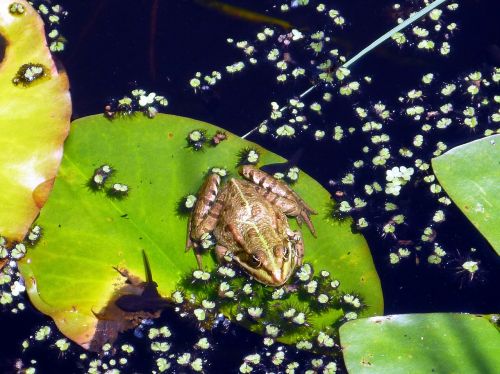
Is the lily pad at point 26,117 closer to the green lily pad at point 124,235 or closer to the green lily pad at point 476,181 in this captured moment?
the green lily pad at point 124,235

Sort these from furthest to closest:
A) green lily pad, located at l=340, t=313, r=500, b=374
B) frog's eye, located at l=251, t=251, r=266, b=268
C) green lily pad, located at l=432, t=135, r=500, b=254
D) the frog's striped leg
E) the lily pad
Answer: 1. the frog's striped leg
2. frog's eye, located at l=251, t=251, r=266, b=268
3. the lily pad
4. green lily pad, located at l=432, t=135, r=500, b=254
5. green lily pad, located at l=340, t=313, r=500, b=374

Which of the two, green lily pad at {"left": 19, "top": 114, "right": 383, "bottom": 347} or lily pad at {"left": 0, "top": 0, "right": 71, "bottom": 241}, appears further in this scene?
green lily pad at {"left": 19, "top": 114, "right": 383, "bottom": 347}

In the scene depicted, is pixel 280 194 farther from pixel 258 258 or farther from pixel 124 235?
pixel 124 235

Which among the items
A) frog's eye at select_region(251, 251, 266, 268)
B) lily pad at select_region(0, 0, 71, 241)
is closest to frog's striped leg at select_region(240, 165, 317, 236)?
frog's eye at select_region(251, 251, 266, 268)

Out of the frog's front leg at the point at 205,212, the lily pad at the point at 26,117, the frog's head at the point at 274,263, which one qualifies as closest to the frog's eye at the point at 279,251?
the frog's head at the point at 274,263

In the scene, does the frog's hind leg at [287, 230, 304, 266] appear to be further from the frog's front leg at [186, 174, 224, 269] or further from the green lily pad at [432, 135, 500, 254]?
the green lily pad at [432, 135, 500, 254]

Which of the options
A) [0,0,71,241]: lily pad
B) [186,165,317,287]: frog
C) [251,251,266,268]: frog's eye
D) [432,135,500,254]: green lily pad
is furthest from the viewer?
[186,165,317,287]: frog

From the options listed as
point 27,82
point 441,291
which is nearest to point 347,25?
point 441,291

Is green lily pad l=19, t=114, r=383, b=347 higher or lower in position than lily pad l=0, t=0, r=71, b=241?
lower
